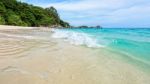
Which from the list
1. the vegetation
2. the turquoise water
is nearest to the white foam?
the turquoise water

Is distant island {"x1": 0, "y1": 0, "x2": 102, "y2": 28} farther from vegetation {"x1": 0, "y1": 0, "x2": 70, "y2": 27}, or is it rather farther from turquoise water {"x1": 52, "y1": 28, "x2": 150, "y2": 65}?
turquoise water {"x1": 52, "y1": 28, "x2": 150, "y2": 65}

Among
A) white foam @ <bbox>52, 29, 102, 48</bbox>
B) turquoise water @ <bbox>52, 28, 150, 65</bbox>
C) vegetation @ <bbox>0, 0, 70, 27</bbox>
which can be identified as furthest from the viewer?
vegetation @ <bbox>0, 0, 70, 27</bbox>

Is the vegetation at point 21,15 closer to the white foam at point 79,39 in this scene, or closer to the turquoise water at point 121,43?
the white foam at point 79,39

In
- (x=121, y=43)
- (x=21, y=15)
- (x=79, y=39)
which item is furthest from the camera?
(x=21, y=15)

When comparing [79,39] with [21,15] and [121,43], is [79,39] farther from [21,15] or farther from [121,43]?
[21,15]

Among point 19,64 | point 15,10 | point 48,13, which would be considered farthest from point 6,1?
point 19,64

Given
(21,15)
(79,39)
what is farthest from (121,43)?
(21,15)

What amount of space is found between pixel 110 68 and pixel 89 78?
1342mm

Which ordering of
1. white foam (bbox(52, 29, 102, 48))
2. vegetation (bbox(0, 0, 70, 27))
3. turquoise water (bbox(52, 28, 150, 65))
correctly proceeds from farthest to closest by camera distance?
vegetation (bbox(0, 0, 70, 27))
white foam (bbox(52, 29, 102, 48))
turquoise water (bbox(52, 28, 150, 65))

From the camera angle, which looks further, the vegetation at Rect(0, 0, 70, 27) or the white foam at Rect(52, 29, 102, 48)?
the vegetation at Rect(0, 0, 70, 27)

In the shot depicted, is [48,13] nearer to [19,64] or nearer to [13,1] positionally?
[13,1]

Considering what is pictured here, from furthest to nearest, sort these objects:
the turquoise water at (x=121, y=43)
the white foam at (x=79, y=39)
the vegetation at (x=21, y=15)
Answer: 1. the vegetation at (x=21, y=15)
2. the white foam at (x=79, y=39)
3. the turquoise water at (x=121, y=43)

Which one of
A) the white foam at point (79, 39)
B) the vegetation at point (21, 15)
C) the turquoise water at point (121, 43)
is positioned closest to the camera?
the turquoise water at point (121, 43)

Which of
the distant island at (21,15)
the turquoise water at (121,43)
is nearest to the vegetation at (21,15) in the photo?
the distant island at (21,15)
